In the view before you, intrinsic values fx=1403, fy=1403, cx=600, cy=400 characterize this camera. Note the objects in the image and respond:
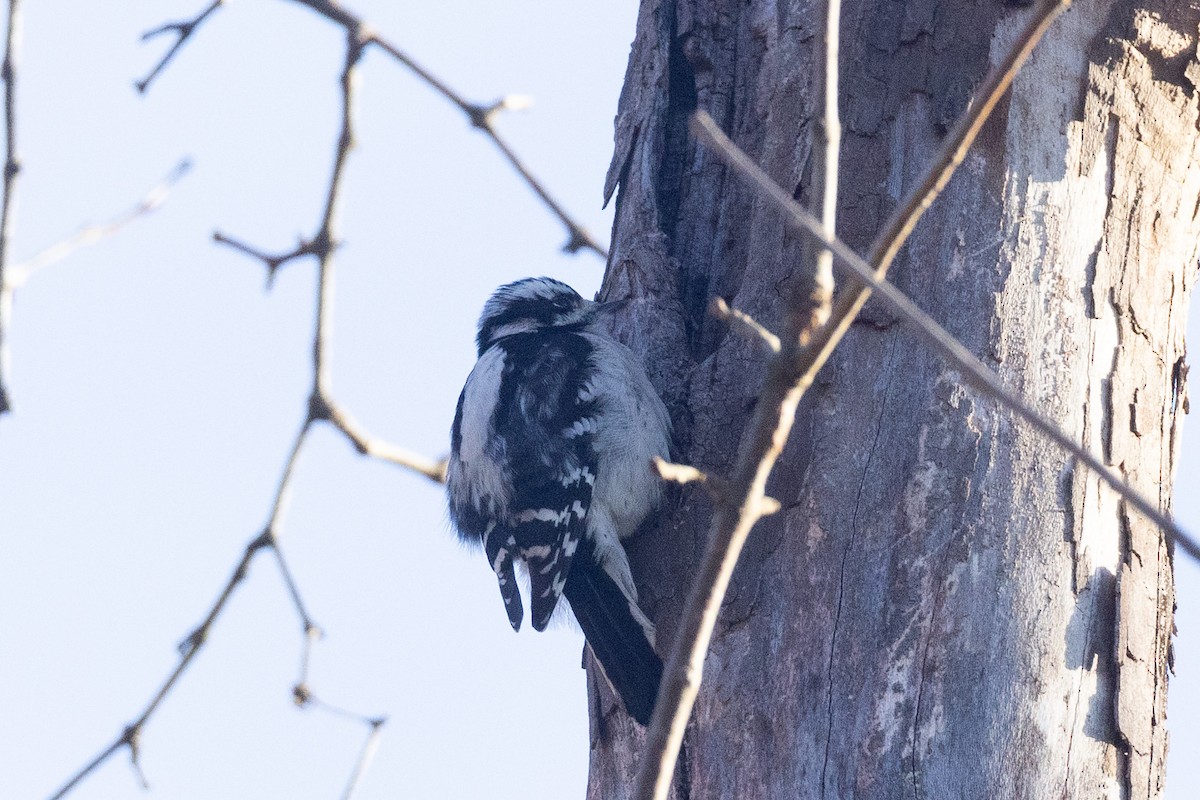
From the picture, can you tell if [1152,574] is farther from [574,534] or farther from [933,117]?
[574,534]

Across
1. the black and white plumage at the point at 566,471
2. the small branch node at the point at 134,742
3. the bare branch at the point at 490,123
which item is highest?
the black and white plumage at the point at 566,471

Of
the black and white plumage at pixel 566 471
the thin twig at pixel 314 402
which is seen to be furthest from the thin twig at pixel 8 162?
the black and white plumage at pixel 566 471

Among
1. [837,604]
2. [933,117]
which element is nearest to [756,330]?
[837,604]

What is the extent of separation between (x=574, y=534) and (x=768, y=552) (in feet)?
3.36

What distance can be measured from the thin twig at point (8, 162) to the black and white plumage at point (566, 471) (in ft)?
5.28

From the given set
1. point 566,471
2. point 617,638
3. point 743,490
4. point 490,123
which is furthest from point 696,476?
point 566,471

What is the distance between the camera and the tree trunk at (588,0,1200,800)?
2.47m

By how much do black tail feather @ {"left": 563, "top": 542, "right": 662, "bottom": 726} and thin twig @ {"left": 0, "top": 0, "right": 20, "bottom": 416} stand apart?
1525 mm

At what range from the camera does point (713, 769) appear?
2.63 m

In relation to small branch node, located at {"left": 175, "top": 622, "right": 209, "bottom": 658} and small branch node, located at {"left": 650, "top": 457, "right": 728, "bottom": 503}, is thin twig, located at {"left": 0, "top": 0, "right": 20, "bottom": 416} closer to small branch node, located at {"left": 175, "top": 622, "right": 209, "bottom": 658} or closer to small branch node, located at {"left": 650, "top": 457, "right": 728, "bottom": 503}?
small branch node, located at {"left": 175, "top": 622, "right": 209, "bottom": 658}

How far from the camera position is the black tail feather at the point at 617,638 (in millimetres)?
3004

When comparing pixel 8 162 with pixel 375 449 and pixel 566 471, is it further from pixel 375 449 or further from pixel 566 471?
pixel 566 471

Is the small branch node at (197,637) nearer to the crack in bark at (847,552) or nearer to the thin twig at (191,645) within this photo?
the thin twig at (191,645)

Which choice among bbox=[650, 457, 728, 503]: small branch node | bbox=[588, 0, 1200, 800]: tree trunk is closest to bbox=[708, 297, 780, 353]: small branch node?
bbox=[650, 457, 728, 503]: small branch node
